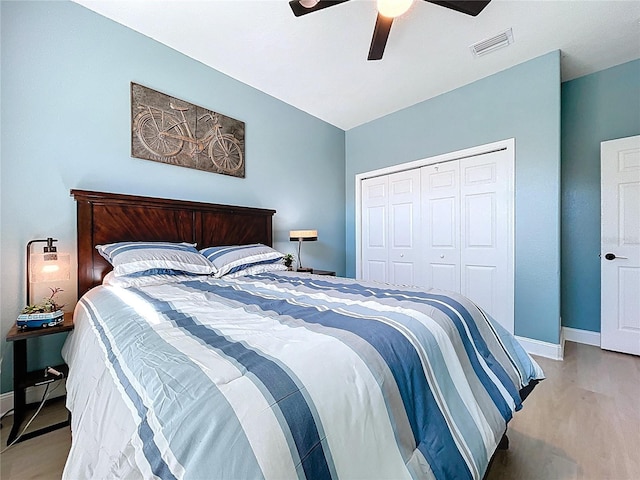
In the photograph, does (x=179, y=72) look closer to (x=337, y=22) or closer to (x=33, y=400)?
(x=337, y=22)

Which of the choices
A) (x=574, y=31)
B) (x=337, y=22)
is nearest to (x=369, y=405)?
(x=337, y=22)

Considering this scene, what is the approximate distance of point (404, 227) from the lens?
371cm

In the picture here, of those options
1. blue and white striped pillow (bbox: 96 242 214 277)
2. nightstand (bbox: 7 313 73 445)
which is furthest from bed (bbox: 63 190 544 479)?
blue and white striped pillow (bbox: 96 242 214 277)

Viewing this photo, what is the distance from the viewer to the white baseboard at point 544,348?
2551 mm

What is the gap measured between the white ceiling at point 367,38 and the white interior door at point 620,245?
3.27 ft

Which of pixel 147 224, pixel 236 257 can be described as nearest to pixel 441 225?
pixel 236 257

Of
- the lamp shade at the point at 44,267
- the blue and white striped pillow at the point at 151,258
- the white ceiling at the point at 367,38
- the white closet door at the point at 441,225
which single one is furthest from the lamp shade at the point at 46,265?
the white closet door at the point at 441,225

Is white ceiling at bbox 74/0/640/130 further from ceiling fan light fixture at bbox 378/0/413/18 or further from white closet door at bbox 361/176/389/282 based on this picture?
white closet door at bbox 361/176/389/282

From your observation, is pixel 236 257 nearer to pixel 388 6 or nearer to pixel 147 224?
pixel 147 224

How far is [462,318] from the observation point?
126 centimetres

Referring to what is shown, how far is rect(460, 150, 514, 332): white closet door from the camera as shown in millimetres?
2859

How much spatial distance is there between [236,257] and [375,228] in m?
2.29

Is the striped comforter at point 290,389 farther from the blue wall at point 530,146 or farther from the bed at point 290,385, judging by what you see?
the blue wall at point 530,146

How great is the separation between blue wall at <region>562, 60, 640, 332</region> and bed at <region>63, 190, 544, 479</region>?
2.33 meters
